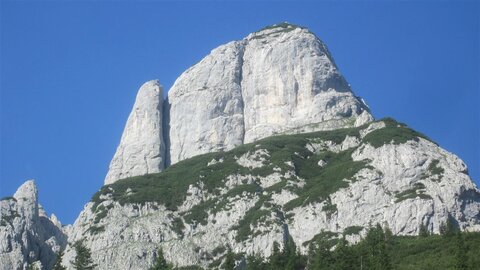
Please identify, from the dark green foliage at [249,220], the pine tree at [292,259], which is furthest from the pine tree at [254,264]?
the dark green foliage at [249,220]

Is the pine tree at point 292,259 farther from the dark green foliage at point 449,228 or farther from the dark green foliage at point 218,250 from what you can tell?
the dark green foliage at point 449,228

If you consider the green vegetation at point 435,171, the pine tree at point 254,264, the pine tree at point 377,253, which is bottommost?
the pine tree at point 377,253

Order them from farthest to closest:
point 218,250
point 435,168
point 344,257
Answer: point 435,168
point 218,250
point 344,257

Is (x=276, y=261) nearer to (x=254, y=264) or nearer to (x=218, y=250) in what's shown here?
(x=254, y=264)

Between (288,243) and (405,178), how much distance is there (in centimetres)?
3051

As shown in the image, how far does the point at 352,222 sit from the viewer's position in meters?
184

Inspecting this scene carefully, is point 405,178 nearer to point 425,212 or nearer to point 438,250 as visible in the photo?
point 425,212

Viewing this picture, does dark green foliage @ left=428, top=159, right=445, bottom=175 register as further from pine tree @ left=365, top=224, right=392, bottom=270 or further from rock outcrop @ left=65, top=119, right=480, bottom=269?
pine tree @ left=365, top=224, right=392, bottom=270

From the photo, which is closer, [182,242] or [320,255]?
[320,255]

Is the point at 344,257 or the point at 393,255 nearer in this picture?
the point at 344,257

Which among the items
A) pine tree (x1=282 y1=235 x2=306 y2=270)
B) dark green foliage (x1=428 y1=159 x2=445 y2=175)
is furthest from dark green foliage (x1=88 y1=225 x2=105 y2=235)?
Result: dark green foliage (x1=428 y1=159 x2=445 y2=175)

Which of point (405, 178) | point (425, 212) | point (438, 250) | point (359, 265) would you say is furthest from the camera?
point (405, 178)

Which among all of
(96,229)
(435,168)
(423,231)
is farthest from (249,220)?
(435,168)

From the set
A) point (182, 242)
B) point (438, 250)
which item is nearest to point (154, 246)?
point (182, 242)
